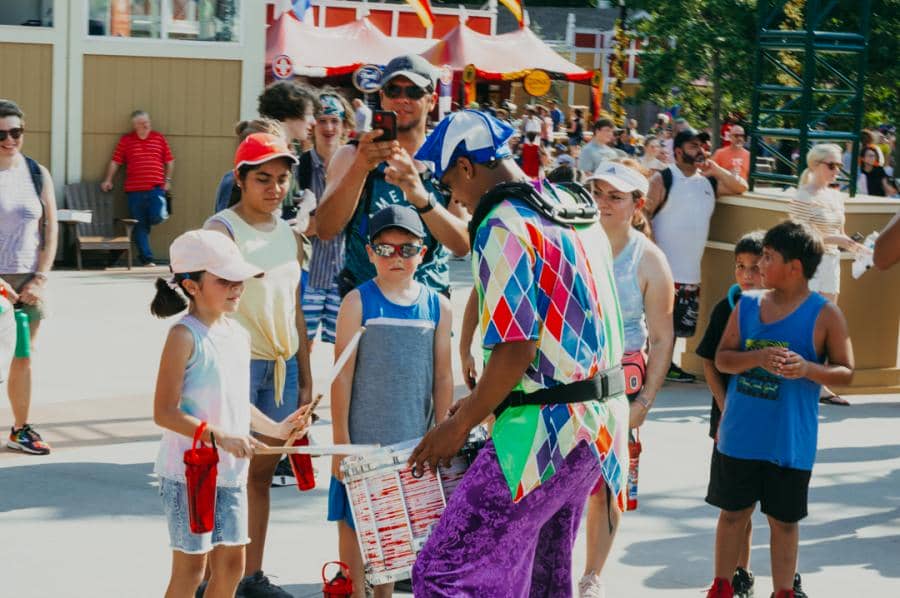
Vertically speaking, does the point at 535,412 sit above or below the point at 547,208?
below

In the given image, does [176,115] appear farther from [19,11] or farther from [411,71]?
[411,71]

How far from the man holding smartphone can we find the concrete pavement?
139cm

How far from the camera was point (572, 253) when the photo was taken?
4012 millimetres

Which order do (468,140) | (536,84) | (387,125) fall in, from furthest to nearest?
(536,84) < (387,125) < (468,140)

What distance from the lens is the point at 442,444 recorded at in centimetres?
410

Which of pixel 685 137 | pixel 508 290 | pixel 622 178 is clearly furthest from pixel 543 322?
pixel 685 137

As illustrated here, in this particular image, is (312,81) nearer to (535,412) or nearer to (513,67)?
(513,67)

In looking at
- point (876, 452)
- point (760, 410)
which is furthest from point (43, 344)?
point (760, 410)

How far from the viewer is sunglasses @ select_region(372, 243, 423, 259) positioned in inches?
211

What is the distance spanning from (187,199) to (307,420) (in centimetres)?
1277

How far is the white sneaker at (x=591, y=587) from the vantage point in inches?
226

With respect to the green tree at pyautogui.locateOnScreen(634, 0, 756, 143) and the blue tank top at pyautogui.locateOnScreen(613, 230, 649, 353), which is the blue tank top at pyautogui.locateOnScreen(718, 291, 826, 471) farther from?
the green tree at pyautogui.locateOnScreen(634, 0, 756, 143)

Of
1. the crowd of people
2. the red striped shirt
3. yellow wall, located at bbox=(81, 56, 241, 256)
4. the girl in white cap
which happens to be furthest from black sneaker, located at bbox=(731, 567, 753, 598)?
yellow wall, located at bbox=(81, 56, 241, 256)

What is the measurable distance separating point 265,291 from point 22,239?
2.90m
